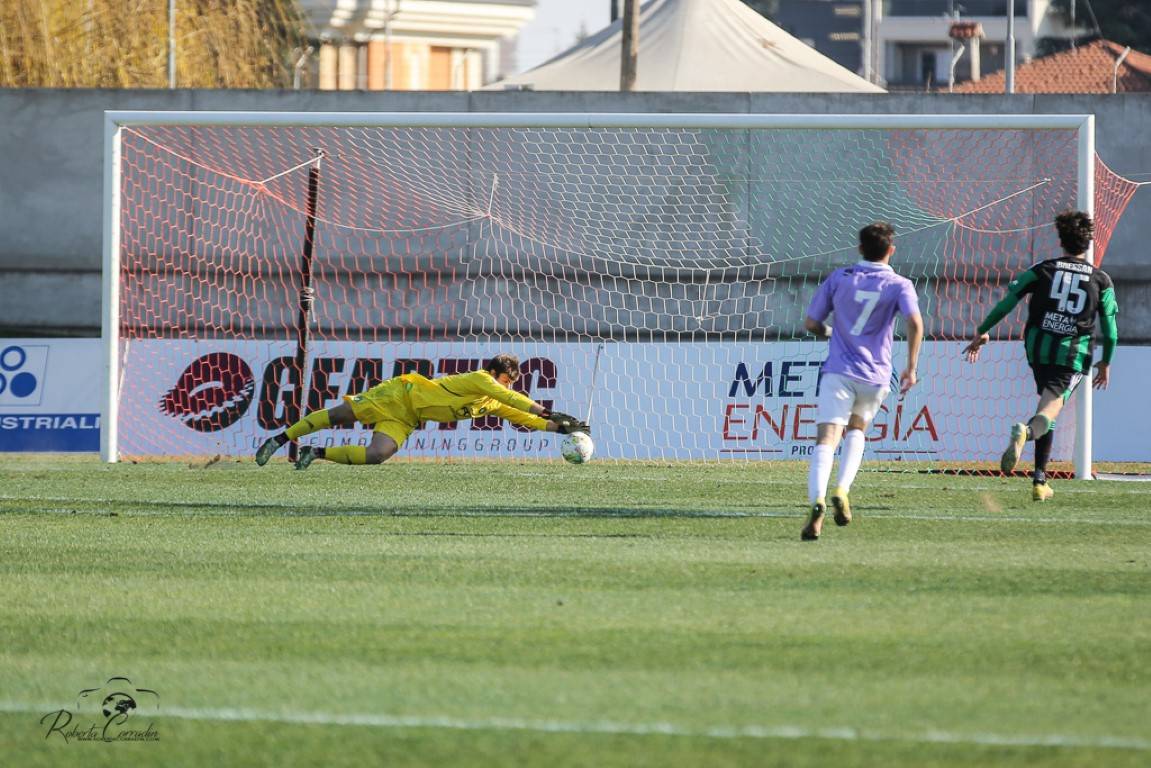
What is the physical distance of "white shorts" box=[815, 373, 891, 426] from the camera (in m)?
8.55

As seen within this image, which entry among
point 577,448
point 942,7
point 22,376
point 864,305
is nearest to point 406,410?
point 577,448

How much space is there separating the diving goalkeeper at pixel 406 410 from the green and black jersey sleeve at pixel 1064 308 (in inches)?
119

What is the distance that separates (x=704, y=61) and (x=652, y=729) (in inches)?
835

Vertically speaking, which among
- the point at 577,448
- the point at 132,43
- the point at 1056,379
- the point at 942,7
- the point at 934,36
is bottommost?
the point at 577,448

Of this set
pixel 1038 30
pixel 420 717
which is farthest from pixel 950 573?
A: pixel 1038 30

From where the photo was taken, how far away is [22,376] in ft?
49.8

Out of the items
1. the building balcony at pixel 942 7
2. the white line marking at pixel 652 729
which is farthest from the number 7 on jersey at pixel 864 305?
the building balcony at pixel 942 7

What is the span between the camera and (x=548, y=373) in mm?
14648

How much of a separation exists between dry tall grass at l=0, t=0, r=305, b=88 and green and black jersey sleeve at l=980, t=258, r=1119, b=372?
595 inches

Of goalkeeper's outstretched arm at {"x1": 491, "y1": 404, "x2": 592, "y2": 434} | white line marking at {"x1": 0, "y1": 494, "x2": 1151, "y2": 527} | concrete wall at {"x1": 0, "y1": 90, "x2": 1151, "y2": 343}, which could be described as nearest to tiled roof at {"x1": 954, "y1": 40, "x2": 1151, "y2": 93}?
concrete wall at {"x1": 0, "y1": 90, "x2": 1151, "y2": 343}

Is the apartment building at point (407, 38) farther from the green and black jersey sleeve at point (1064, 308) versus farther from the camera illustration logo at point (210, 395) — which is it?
the green and black jersey sleeve at point (1064, 308)

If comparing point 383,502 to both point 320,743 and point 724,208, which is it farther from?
point 724,208

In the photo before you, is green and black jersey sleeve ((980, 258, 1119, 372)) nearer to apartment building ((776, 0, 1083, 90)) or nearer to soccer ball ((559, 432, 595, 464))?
soccer ball ((559, 432, 595, 464))

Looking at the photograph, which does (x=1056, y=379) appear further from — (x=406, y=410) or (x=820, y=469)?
(x=406, y=410)
